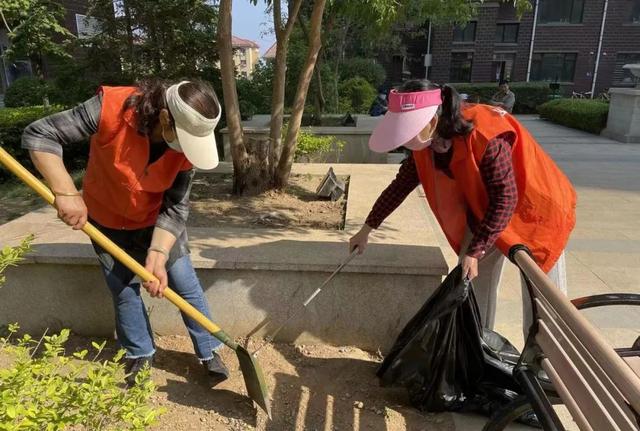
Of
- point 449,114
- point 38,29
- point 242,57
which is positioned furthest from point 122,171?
point 242,57

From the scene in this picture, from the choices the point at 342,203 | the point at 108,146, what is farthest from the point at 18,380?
the point at 342,203

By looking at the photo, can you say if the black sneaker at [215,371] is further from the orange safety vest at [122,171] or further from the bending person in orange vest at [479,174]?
the bending person in orange vest at [479,174]

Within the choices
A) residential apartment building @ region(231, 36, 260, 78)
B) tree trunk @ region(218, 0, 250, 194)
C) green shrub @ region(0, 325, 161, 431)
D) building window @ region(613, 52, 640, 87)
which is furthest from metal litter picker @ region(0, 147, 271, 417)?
building window @ region(613, 52, 640, 87)

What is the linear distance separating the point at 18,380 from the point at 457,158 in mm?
1588

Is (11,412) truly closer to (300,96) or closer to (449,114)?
(449,114)

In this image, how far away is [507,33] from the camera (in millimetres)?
23516

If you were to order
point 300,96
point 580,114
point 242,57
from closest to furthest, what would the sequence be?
point 300,96 → point 580,114 → point 242,57

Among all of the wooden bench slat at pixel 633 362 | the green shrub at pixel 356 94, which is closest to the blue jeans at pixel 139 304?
the wooden bench slat at pixel 633 362

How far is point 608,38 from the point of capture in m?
22.7

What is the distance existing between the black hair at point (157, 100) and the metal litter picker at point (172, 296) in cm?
40

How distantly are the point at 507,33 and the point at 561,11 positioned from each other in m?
2.58

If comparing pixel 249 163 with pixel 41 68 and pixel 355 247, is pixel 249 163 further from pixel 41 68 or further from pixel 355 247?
pixel 41 68

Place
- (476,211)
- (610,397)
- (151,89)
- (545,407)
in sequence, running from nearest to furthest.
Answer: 1. (610,397)
2. (545,407)
3. (151,89)
4. (476,211)

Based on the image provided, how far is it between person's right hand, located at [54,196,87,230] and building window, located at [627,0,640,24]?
2705 cm
